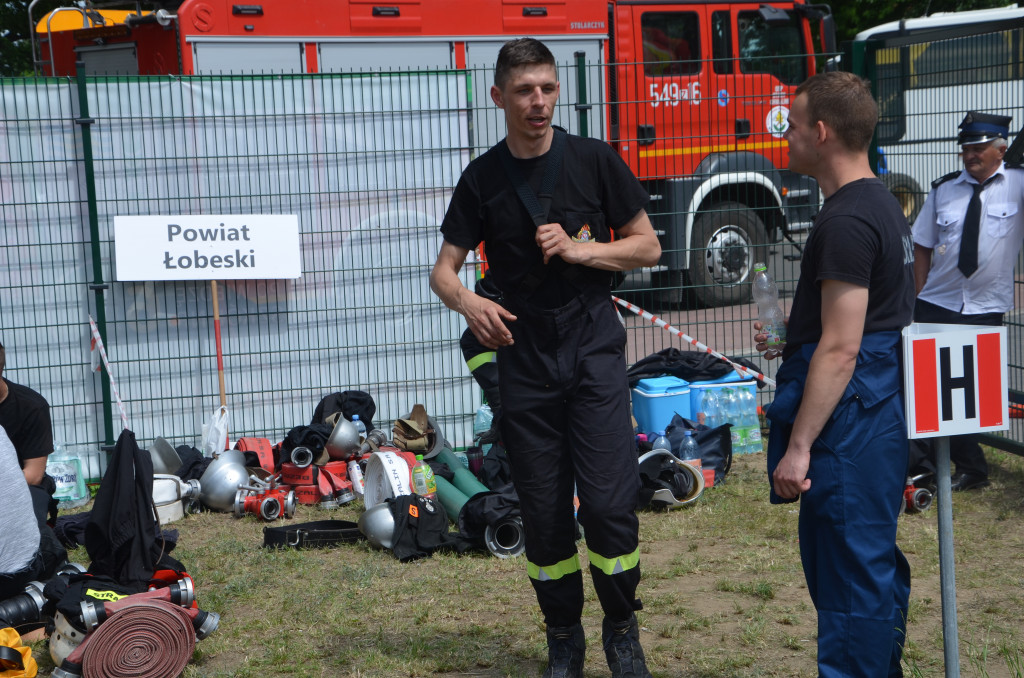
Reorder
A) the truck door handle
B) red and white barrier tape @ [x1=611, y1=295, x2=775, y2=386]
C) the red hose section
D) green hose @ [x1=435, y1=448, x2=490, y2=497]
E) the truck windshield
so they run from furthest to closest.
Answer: the truck windshield < the truck door handle < red and white barrier tape @ [x1=611, y1=295, x2=775, y2=386] < green hose @ [x1=435, y1=448, x2=490, y2=497] < the red hose section

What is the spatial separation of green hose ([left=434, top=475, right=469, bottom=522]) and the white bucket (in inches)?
8.9

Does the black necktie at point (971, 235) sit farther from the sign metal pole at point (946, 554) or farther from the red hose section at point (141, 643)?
the red hose section at point (141, 643)

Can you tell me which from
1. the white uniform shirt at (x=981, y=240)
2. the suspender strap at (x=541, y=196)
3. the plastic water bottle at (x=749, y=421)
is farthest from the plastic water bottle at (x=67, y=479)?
the white uniform shirt at (x=981, y=240)

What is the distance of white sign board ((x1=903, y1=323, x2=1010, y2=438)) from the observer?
3.04 m

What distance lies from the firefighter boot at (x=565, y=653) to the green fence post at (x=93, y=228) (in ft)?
14.7

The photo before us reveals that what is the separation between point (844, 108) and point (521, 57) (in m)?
1.19

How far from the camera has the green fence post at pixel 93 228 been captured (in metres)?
7.15

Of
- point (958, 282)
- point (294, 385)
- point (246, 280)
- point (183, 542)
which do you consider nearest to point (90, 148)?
point (246, 280)

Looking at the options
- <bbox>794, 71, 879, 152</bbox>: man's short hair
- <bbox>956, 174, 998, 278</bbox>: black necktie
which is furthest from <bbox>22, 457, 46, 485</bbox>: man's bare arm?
<bbox>956, 174, 998, 278</bbox>: black necktie

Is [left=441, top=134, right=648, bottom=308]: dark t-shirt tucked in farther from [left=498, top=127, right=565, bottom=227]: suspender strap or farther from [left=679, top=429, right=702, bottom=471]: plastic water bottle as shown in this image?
[left=679, top=429, right=702, bottom=471]: plastic water bottle

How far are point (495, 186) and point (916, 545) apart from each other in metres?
3.25

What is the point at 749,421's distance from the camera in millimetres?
7754

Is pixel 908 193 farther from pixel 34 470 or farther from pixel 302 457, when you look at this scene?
pixel 34 470

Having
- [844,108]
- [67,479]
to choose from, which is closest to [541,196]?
[844,108]
